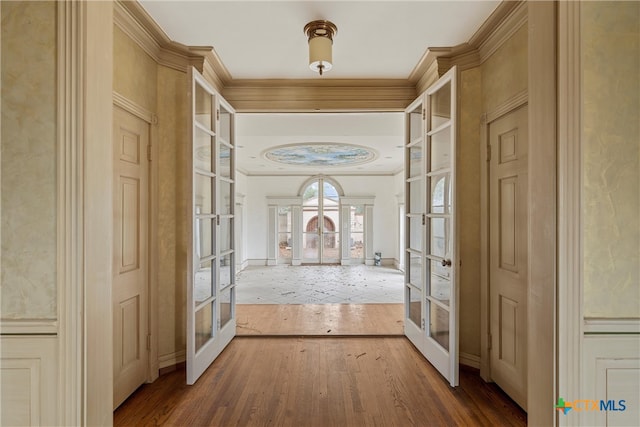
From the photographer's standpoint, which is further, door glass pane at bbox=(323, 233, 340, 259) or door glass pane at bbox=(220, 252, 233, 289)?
door glass pane at bbox=(323, 233, 340, 259)

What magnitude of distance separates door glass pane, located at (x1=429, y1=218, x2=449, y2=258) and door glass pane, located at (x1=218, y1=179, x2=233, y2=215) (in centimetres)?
198

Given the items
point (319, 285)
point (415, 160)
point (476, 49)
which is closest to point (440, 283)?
point (415, 160)

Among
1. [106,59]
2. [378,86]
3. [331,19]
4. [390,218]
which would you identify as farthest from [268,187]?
[106,59]

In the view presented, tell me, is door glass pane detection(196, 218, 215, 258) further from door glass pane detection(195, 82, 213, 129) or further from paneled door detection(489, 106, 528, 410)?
paneled door detection(489, 106, 528, 410)

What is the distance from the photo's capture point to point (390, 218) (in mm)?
9672

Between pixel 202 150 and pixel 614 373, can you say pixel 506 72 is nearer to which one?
pixel 614 373

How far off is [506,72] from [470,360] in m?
2.33

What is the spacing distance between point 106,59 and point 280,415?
87.3 inches

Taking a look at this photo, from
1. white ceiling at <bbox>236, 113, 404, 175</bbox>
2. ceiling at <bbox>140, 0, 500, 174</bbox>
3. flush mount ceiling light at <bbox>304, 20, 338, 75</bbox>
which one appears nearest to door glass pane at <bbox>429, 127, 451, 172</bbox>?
ceiling at <bbox>140, 0, 500, 174</bbox>

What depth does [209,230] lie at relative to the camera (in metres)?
2.76

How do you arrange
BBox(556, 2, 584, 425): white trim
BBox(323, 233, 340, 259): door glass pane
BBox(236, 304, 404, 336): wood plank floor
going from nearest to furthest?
BBox(556, 2, 584, 425): white trim, BBox(236, 304, 404, 336): wood plank floor, BBox(323, 233, 340, 259): door glass pane

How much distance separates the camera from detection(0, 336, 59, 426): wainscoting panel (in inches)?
42.2

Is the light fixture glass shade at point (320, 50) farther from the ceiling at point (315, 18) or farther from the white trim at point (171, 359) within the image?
the white trim at point (171, 359)

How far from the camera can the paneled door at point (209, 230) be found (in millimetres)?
2410
